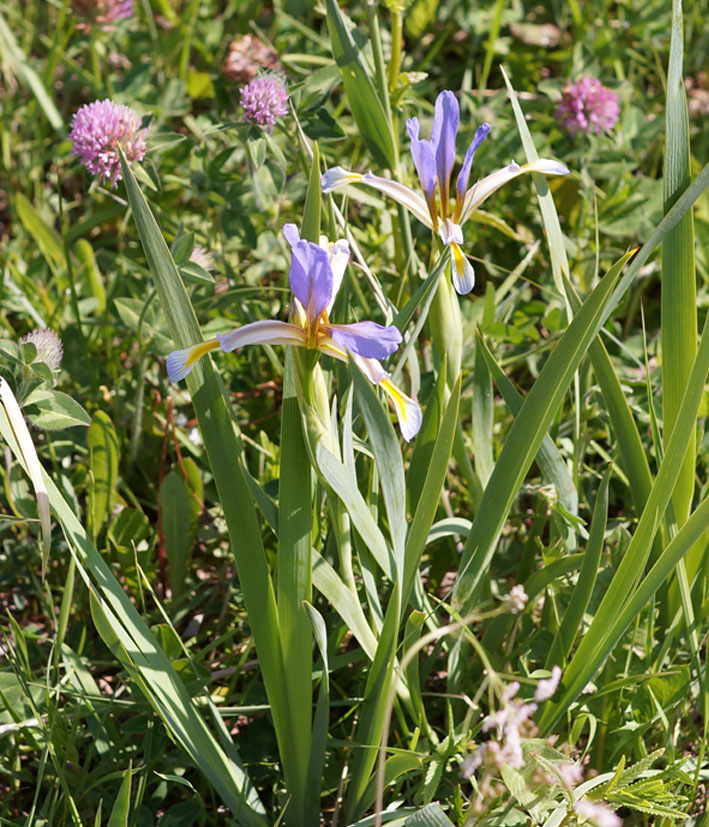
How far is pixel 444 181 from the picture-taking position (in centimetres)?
121

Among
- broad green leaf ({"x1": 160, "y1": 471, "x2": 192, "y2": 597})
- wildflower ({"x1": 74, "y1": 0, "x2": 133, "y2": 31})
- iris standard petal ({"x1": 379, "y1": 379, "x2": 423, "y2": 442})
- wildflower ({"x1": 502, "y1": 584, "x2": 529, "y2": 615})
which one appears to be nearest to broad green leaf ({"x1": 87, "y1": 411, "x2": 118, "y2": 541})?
broad green leaf ({"x1": 160, "y1": 471, "x2": 192, "y2": 597})

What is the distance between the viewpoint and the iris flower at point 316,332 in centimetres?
93

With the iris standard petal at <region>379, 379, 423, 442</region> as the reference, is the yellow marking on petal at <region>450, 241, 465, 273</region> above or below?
above

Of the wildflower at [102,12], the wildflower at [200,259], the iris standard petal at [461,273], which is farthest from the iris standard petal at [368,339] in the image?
the wildflower at [102,12]

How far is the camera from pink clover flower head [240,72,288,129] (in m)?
1.48

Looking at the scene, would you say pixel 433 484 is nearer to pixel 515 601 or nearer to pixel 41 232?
pixel 515 601

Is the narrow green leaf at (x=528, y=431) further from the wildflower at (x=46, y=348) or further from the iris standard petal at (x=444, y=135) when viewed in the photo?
the wildflower at (x=46, y=348)

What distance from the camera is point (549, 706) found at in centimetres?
119

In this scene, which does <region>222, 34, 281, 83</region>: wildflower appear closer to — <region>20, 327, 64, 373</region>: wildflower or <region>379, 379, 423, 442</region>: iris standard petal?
<region>20, 327, 64, 373</region>: wildflower

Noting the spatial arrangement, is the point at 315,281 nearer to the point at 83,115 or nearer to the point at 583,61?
the point at 83,115

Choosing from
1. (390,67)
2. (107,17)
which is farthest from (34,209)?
(390,67)

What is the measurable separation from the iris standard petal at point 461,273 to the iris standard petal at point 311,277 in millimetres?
234

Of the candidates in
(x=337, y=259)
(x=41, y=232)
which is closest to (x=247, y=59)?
(x=41, y=232)

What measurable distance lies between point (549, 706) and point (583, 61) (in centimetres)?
182
